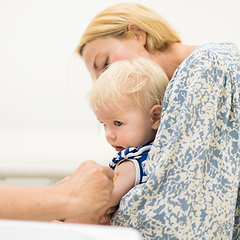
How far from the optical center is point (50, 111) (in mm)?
3088

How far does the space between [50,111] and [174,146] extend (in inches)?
100

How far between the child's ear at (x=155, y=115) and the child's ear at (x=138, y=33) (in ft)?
1.68

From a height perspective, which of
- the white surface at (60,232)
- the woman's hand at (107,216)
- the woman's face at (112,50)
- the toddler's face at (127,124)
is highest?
the woman's face at (112,50)

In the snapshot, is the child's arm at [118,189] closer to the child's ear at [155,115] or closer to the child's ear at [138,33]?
the child's ear at [155,115]

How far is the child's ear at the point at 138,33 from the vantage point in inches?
52.1

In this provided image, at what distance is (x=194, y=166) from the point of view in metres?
0.69

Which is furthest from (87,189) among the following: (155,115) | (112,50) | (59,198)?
(112,50)

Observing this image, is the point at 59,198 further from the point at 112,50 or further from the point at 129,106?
the point at 112,50

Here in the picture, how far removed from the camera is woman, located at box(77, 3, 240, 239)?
2.27 feet

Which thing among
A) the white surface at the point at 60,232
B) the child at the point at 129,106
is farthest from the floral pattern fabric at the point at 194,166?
the white surface at the point at 60,232

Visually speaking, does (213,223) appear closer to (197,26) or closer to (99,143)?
(99,143)

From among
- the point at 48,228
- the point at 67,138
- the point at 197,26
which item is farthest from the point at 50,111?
the point at 48,228

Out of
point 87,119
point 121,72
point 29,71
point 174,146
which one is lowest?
point 87,119

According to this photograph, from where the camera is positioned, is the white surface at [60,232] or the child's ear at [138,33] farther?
the child's ear at [138,33]
